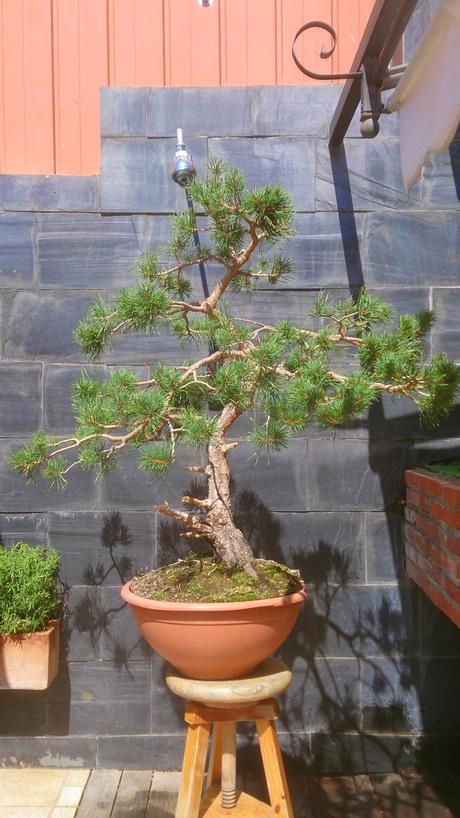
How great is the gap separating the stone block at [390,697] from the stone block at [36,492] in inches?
42.0

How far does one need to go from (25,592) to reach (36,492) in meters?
0.36

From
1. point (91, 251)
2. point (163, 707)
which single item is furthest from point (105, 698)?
point (91, 251)

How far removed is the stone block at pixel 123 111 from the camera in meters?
2.35

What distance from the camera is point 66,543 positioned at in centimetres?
233

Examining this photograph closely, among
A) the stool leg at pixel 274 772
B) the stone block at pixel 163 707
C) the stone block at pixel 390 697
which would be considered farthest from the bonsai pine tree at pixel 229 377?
the stone block at pixel 390 697

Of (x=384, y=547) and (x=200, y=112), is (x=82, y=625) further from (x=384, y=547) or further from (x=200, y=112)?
(x=200, y=112)

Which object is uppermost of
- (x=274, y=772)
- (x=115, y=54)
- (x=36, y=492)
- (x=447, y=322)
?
(x=115, y=54)

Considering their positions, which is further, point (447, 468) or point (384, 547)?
point (384, 547)

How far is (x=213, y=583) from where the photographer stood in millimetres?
1746

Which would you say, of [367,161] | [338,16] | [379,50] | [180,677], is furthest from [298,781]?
[338,16]

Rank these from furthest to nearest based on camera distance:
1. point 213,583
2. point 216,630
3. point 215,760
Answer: point 215,760 → point 213,583 → point 216,630

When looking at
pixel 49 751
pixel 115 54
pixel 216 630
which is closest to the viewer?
pixel 216 630

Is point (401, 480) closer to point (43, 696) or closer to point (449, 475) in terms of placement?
point (449, 475)

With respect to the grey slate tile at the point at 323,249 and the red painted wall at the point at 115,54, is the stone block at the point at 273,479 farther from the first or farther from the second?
the red painted wall at the point at 115,54
